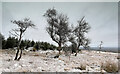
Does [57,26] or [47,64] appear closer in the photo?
[47,64]

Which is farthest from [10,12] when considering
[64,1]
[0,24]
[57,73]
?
[57,73]

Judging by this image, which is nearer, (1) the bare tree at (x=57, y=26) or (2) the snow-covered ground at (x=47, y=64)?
(2) the snow-covered ground at (x=47, y=64)

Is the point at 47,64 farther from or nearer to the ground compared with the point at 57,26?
nearer to the ground

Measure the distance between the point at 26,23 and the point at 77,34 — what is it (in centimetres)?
383

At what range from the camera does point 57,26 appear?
17.4 feet

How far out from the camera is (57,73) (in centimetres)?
211

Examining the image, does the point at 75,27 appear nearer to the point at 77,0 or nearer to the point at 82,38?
the point at 82,38

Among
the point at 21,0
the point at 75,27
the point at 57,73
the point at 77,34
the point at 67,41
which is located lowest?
the point at 57,73

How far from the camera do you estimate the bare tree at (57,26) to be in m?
4.87

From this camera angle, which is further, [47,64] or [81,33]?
[81,33]

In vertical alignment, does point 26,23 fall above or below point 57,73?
above

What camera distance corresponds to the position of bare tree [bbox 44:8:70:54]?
16.0 feet

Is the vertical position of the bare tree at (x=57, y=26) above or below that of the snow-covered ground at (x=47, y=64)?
above

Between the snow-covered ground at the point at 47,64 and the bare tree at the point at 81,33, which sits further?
the bare tree at the point at 81,33
